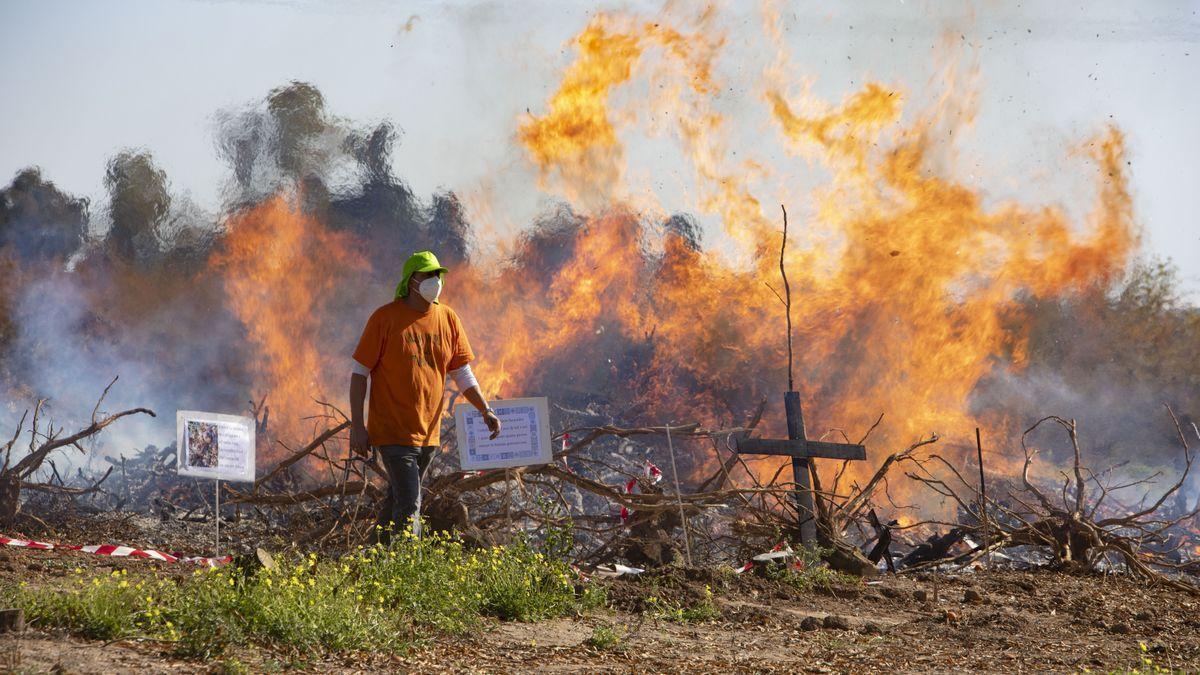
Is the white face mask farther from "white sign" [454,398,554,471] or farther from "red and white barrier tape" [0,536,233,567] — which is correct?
"red and white barrier tape" [0,536,233,567]

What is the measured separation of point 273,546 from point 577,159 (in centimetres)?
794

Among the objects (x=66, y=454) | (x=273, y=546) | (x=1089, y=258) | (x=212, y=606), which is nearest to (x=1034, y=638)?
(x=212, y=606)

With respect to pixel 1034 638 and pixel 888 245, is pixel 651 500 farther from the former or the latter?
pixel 888 245

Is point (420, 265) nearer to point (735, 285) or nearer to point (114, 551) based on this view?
point (114, 551)

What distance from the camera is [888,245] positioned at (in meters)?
16.1

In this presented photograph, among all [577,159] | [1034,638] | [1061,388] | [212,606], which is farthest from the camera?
[1061,388]

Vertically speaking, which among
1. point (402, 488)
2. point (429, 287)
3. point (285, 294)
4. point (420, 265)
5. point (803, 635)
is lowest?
point (803, 635)

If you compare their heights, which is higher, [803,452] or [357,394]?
[357,394]

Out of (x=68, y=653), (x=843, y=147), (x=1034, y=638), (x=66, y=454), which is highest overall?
(x=843, y=147)

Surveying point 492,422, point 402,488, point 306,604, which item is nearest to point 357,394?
point 402,488

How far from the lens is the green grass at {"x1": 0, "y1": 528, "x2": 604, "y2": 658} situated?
4934 millimetres

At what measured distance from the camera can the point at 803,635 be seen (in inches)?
270

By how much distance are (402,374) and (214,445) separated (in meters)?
1.90

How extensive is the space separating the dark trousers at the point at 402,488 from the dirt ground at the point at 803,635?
47.4 inches
